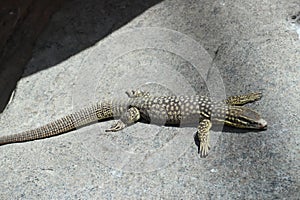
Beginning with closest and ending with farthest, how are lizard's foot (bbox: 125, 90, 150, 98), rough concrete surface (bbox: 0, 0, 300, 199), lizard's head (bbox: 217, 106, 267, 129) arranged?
rough concrete surface (bbox: 0, 0, 300, 199) → lizard's head (bbox: 217, 106, 267, 129) → lizard's foot (bbox: 125, 90, 150, 98)

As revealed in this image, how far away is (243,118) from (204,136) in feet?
1.20

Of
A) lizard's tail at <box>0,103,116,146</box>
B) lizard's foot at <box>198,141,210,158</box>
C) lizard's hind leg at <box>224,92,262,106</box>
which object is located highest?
lizard's hind leg at <box>224,92,262,106</box>

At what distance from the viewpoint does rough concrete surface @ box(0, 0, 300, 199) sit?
395 centimetres

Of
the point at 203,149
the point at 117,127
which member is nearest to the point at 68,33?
the point at 117,127

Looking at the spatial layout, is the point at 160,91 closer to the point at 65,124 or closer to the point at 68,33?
the point at 65,124

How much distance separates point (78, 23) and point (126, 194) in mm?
2863

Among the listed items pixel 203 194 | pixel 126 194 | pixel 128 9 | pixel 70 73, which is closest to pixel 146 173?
pixel 126 194

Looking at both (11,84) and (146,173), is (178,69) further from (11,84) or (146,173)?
(11,84)

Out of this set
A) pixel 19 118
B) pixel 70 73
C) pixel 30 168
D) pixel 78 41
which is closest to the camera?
pixel 30 168

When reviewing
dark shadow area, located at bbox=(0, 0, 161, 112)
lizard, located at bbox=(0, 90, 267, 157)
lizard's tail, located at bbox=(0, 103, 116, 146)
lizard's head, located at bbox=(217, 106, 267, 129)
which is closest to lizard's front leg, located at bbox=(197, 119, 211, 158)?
lizard, located at bbox=(0, 90, 267, 157)

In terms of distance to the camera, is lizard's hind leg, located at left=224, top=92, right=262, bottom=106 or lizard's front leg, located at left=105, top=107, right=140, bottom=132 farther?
lizard's front leg, located at left=105, top=107, right=140, bottom=132

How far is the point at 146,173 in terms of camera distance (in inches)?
161

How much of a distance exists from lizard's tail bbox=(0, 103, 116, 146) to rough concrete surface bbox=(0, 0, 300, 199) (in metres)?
0.06

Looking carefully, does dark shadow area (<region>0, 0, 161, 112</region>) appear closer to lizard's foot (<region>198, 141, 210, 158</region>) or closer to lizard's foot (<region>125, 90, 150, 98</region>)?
lizard's foot (<region>125, 90, 150, 98</region>)
